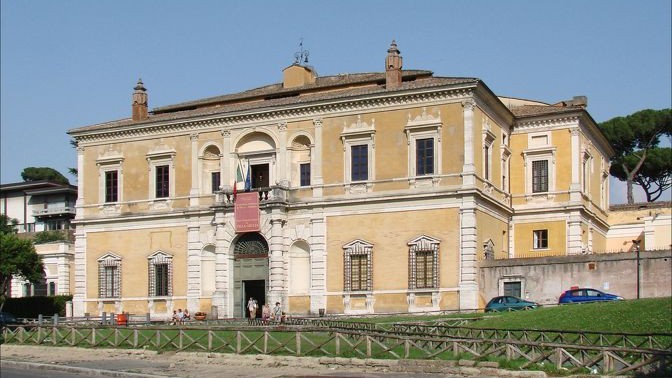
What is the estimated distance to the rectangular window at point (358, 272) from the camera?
47906mm

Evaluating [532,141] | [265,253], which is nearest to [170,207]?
[265,253]

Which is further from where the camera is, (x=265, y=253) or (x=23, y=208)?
(x=23, y=208)

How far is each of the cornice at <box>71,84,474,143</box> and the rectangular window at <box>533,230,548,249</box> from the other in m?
9.91

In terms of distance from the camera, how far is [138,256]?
177 feet

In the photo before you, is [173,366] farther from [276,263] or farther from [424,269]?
[276,263]

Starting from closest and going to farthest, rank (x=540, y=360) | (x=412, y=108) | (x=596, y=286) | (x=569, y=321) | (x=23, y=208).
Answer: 1. (x=540, y=360)
2. (x=569, y=321)
3. (x=596, y=286)
4. (x=412, y=108)
5. (x=23, y=208)

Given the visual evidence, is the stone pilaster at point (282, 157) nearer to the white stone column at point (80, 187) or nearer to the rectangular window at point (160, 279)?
the rectangular window at point (160, 279)

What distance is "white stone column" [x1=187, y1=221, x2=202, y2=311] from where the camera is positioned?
51906 millimetres

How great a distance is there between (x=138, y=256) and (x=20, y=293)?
Answer: 19.7 m

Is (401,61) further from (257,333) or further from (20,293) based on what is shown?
(20,293)

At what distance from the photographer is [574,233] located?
169ft

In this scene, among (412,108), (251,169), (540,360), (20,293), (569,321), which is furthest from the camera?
(20,293)

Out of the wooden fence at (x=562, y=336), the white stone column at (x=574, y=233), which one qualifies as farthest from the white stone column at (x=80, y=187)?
the wooden fence at (x=562, y=336)

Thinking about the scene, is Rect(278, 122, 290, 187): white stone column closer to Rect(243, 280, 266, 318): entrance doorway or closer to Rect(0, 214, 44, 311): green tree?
Rect(243, 280, 266, 318): entrance doorway
